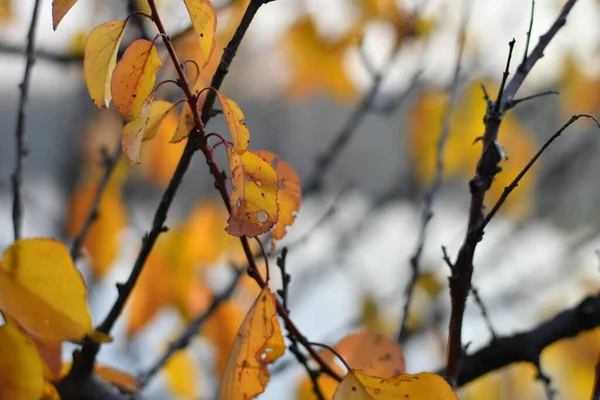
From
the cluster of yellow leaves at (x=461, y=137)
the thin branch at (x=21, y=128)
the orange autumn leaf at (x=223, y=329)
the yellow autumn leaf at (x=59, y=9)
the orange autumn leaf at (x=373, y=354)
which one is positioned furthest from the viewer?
the cluster of yellow leaves at (x=461, y=137)

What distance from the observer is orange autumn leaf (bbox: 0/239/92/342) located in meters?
0.37

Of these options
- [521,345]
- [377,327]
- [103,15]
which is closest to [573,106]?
[377,327]

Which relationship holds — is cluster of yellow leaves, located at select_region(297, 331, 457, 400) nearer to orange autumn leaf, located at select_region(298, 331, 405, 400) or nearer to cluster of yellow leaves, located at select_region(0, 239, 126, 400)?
orange autumn leaf, located at select_region(298, 331, 405, 400)

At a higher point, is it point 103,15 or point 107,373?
point 103,15

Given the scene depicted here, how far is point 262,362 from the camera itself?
0.36m

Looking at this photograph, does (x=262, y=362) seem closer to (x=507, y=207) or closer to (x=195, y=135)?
(x=195, y=135)

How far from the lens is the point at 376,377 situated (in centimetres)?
36

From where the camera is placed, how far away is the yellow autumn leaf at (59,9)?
1.05 feet

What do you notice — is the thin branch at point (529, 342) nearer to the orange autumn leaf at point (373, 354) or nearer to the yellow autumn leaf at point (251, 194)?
the orange autumn leaf at point (373, 354)

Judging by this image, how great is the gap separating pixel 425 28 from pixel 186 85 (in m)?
0.75

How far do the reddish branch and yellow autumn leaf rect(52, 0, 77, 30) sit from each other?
9.3 inches

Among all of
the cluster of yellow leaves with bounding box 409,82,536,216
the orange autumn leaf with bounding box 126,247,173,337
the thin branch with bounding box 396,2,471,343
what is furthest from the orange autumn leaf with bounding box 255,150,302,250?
the cluster of yellow leaves with bounding box 409,82,536,216

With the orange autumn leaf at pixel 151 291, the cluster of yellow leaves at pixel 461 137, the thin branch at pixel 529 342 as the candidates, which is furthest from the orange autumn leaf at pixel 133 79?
the cluster of yellow leaves at pixel 461 137

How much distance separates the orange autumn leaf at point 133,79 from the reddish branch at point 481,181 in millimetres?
196
